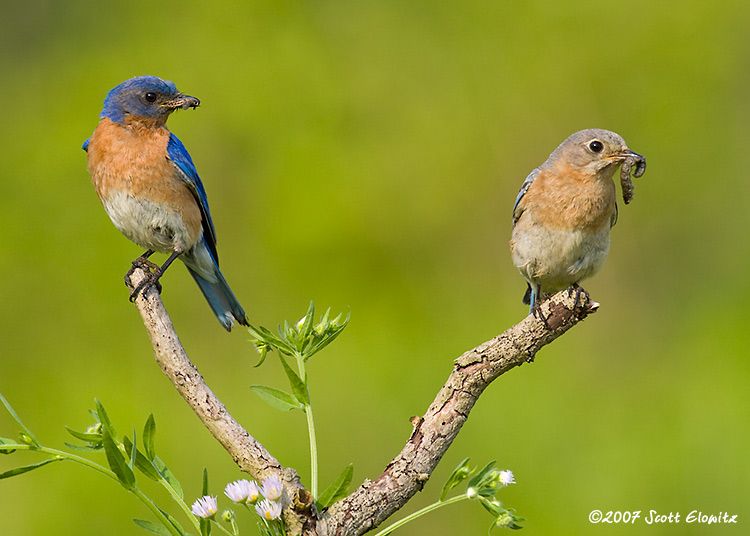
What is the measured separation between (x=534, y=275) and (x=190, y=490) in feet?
9.79

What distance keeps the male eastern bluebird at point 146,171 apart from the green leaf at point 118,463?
241cm

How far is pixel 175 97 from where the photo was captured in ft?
14.8

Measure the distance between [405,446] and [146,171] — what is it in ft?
8.68

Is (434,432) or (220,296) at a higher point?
(220,296)

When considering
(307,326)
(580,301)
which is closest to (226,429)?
(307,326)

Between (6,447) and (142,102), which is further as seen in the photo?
(142,102)

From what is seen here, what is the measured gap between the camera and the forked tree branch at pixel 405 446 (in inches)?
80.7

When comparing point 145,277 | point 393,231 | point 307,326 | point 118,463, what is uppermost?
point 393,231

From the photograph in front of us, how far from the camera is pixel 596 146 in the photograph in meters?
4.25

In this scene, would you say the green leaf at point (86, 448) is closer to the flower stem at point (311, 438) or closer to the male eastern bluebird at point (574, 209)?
the flower stem at point (311, 438)

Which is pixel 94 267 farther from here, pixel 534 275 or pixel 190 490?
pixel 534 275

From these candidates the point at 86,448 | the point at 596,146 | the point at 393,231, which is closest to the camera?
the point at 86,448

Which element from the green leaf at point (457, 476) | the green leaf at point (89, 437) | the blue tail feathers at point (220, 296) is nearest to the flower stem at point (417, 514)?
the green leaf at point (457, 476)

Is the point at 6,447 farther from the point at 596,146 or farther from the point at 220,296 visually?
the point at 596,146
